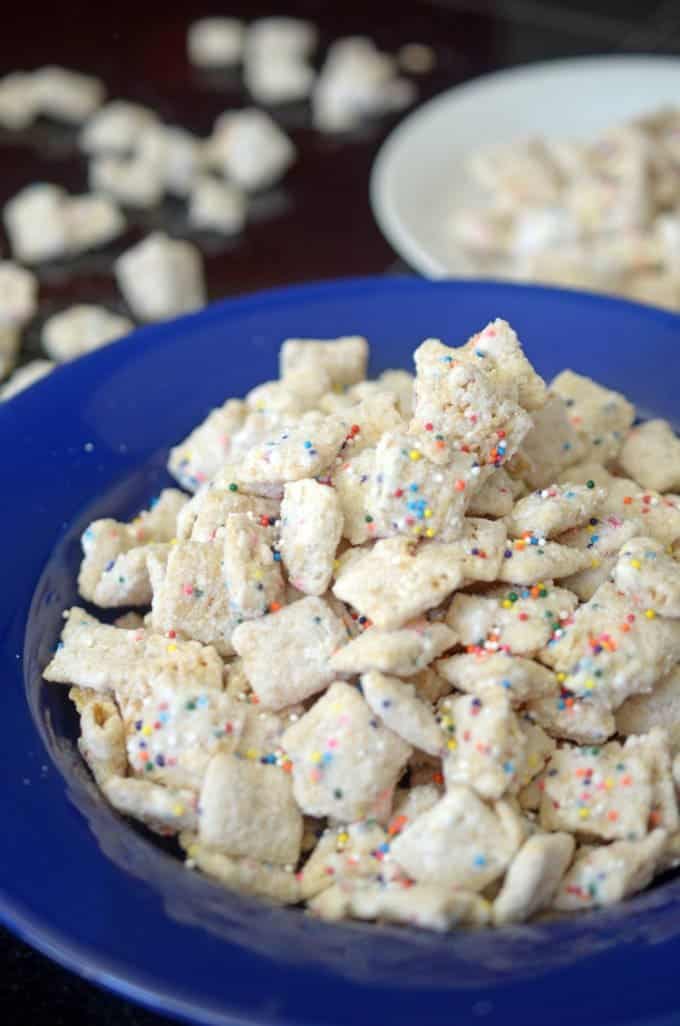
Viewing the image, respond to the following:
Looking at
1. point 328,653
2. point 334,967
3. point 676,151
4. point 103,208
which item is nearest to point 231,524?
point 328,653

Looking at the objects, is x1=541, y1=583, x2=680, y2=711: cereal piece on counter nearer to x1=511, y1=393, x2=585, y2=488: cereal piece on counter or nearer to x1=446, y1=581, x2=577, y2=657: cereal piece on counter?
x1=446, y1=581, x2=577, y2=657: cereal piece on counter

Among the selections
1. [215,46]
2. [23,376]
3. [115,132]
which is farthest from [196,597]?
[215,46]

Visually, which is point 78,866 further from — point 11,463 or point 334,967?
point 11,463

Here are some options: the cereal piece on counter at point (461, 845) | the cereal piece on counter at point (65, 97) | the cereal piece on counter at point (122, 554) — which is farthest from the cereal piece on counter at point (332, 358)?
the cereal piece on counter at point (65, 97)

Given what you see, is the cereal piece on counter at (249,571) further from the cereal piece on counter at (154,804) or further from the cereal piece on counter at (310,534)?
the cereal piece on counter at (154,804)

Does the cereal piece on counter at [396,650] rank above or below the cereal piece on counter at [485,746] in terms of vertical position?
above

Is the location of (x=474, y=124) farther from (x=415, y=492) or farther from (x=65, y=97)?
(x=415, y=492)
